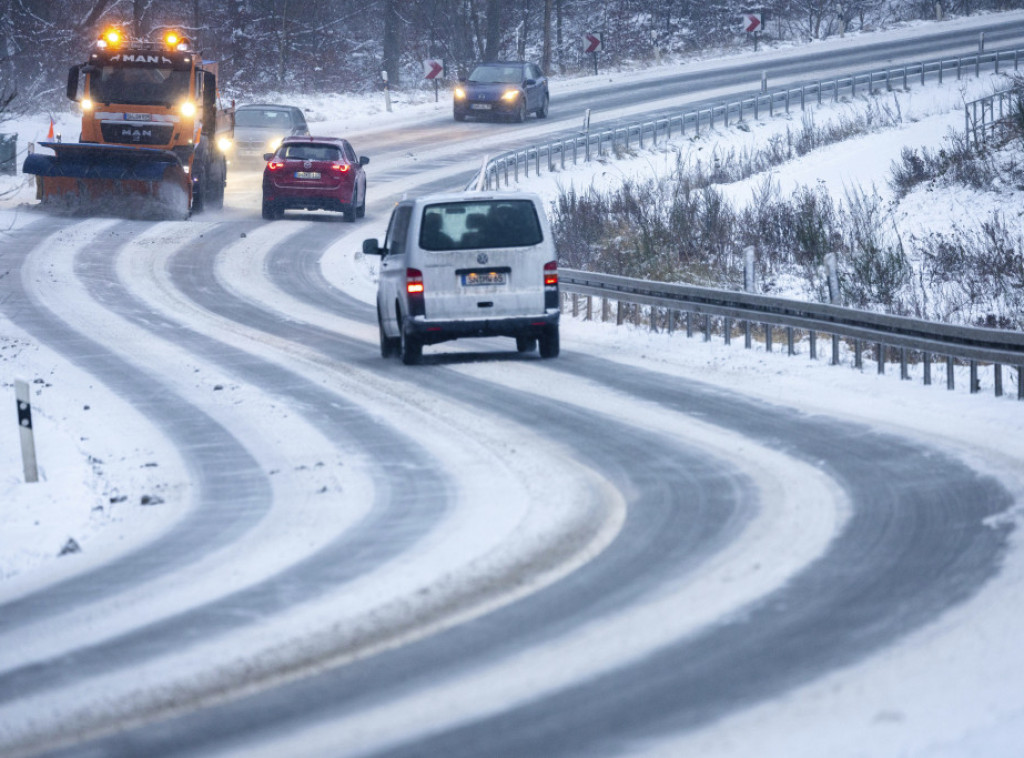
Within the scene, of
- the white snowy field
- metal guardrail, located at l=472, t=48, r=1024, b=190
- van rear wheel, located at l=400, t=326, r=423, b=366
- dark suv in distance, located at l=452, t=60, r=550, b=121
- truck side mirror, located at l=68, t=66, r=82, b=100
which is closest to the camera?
the white snowy field

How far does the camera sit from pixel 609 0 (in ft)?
257

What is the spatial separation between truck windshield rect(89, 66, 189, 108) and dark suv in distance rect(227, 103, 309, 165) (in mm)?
8823

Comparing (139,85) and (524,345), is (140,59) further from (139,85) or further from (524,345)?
(524,345)

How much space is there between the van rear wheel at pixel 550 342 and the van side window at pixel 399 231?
1758 millimetres

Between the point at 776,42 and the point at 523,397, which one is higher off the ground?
the point at 776,42

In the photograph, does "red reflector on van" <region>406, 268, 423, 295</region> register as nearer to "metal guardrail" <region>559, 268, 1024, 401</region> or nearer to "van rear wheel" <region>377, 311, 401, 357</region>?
"van rear wheel" <region>377, 311, 401, 357</region>

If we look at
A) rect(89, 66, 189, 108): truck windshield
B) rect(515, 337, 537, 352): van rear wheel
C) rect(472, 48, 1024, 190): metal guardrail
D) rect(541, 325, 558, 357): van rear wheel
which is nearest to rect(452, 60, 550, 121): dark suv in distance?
rect(472, 48, 1024, 190): metal guardrail

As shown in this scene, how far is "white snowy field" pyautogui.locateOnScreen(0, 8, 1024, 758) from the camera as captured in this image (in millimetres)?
4766

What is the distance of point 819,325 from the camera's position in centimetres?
1523

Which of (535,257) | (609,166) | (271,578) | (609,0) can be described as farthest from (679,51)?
(271,578)

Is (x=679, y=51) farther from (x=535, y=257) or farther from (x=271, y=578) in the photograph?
(x=271, y=578)

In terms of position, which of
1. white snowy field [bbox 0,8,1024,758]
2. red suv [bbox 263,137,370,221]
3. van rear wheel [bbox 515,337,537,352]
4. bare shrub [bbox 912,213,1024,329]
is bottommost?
white snowy field [bbox 0,8,1024,758]

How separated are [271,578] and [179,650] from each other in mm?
1289

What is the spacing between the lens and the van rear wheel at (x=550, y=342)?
15.8m
